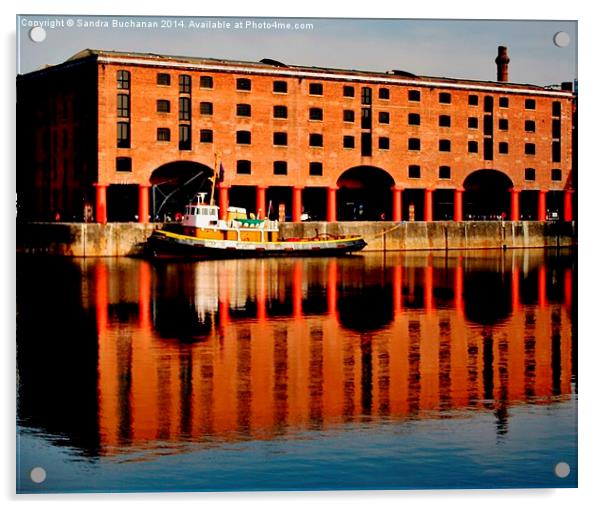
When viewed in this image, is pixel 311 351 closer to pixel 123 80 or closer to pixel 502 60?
pixel 502 60

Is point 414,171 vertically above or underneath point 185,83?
underneath

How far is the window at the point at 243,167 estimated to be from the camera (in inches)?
2180

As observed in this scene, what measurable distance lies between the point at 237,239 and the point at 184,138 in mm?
6456

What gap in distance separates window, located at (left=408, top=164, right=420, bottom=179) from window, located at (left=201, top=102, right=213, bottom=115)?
398 inches

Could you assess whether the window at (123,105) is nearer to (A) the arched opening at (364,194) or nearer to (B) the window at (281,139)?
(B) the window at (281,139)

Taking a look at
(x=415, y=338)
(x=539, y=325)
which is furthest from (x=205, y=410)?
(x=539, y=325)

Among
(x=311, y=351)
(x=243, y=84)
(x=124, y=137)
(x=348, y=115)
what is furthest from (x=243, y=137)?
(x=311, y=351)

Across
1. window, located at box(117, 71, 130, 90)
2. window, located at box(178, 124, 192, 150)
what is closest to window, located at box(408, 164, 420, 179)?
window, located at box(178, 124, 192, 150)

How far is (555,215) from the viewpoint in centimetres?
6353

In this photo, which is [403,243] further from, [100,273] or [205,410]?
[205,410]

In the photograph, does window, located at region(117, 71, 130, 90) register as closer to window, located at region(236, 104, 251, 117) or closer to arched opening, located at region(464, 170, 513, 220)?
window, located at region(236, 104, 251, 117)

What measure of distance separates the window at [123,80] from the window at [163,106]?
184 cm

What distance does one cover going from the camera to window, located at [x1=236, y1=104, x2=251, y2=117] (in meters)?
54.0

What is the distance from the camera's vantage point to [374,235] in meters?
61.0
